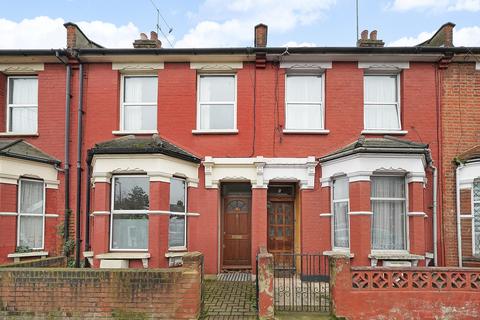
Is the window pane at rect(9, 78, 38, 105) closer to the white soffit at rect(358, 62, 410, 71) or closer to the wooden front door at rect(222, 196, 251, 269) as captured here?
the wooden front door at rect(222, 196, 251, 269)

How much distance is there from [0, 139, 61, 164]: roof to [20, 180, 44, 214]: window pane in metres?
0.65

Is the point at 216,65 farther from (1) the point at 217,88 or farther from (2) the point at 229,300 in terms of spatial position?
(2) the point at 229,300

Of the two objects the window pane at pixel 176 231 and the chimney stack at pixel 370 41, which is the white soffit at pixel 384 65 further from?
the window pane at pixel 176 231

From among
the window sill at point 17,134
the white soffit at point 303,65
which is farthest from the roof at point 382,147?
the window sill at point 17,134

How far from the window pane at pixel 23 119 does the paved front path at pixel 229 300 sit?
6.67m

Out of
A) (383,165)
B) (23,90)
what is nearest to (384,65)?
(383,165)

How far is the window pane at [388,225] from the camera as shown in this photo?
9.36 m

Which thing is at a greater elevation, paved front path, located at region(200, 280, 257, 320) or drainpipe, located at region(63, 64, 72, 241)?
drainpipe, located at region(63, 64, 72, 241)

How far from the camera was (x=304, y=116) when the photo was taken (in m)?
10.8

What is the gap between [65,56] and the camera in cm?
1066

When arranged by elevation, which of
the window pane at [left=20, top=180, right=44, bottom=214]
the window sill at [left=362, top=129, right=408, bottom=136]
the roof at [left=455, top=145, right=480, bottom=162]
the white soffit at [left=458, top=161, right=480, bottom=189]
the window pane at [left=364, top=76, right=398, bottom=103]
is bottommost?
the window pane at [left=20, top=180, right=44, bottom=214]

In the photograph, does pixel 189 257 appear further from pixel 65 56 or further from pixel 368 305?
pixel 65 56

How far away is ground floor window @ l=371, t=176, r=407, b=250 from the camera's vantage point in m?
9.38

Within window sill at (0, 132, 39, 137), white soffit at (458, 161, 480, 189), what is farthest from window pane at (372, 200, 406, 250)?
window sill at (0, 132, 39, 137)
